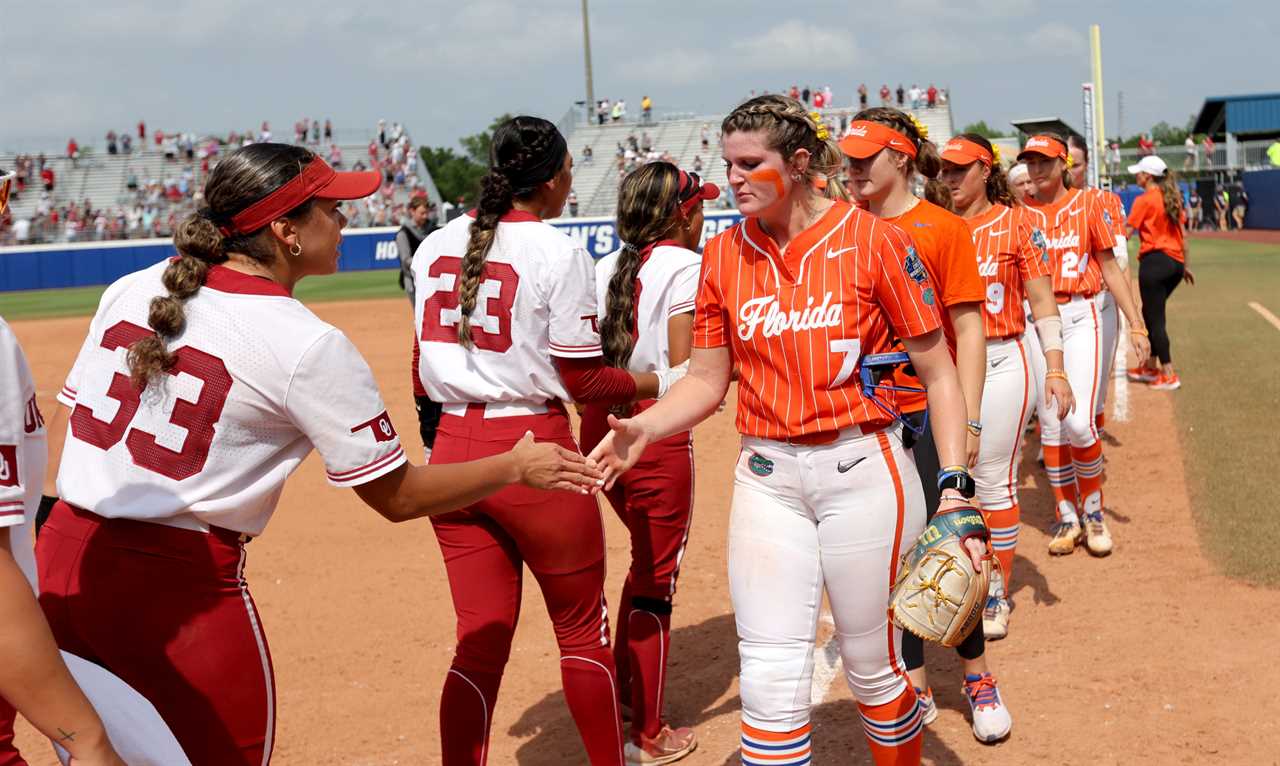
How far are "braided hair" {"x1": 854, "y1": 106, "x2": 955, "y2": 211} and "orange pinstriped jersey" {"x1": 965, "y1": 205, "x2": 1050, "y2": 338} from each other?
0.22 m

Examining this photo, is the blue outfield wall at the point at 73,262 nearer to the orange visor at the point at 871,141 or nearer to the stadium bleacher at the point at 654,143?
the stadium bleacher at the point at 654,143

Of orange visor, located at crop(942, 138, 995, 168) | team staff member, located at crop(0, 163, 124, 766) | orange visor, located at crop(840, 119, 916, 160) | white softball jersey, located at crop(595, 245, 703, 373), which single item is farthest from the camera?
orange visor, located at crop(942, 138, 995, 168)

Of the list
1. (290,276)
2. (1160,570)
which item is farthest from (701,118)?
(290,276)

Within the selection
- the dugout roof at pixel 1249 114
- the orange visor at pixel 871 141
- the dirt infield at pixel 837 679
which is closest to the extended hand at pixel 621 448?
the orange visor at pixel 871 141

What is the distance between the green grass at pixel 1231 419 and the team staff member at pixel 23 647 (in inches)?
235

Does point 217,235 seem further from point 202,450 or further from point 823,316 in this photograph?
point 823,316

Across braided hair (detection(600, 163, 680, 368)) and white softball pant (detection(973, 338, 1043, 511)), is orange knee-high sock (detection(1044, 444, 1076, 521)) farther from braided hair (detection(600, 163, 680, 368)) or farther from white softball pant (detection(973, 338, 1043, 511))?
braided hair (detection(600, 163, 680, 368))

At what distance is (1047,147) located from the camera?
690cm

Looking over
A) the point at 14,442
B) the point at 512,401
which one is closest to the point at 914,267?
the point at 512,401

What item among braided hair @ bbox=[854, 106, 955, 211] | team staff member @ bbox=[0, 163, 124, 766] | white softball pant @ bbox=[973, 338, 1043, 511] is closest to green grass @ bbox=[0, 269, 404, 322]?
braided hair @ bbox=[854, 106, 955, 211]

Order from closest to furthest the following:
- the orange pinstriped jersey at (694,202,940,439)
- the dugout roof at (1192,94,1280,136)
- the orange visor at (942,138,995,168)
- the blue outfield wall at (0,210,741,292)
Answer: the orange pinstriped jersey at (694,202,940,439)
the orange visor at (942,138,995,168)
the blue outfield wall at (0,210,741,292)
the dugout roof at (1192,94,1280,136)

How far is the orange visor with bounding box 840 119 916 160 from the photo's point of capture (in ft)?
13.6

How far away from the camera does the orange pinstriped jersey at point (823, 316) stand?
10.6 feet

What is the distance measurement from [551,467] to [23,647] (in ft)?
4.74
